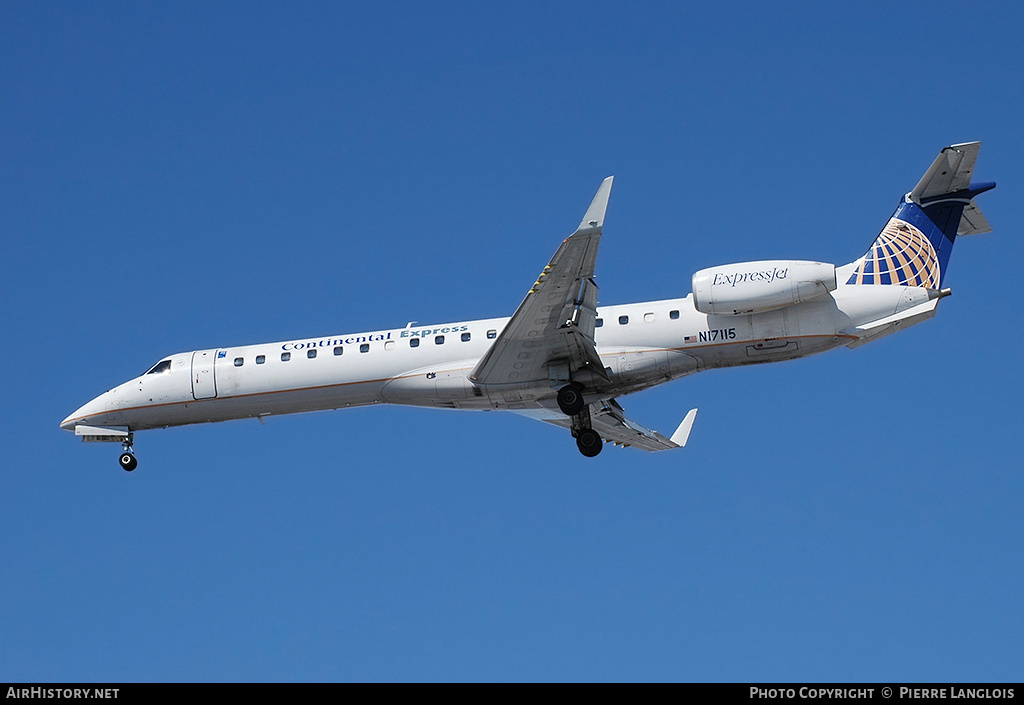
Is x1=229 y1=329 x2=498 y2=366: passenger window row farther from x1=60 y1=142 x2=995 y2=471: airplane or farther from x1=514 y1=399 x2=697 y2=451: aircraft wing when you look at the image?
x1=514 y1=399 x2=697 y2=451: aircraft wing

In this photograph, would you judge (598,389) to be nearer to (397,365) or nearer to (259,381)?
(397,365)

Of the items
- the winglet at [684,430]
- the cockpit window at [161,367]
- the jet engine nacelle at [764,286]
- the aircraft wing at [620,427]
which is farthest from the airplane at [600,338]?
the winglet at [684,430]

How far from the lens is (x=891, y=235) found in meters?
24.8

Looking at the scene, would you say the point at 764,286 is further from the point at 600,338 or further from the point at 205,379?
the point at 205,379

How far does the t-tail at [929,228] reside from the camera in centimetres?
2417

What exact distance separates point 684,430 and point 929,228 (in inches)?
336

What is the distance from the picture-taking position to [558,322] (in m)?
23.0

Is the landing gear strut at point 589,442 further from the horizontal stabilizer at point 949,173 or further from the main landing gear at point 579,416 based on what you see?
the horizontal stabilizer at point 949,173

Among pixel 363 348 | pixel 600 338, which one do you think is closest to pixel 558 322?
pixel 600 338

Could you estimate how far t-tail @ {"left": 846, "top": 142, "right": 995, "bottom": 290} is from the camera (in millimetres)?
24172

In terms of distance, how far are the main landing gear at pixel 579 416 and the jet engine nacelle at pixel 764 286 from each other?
3.17 m
